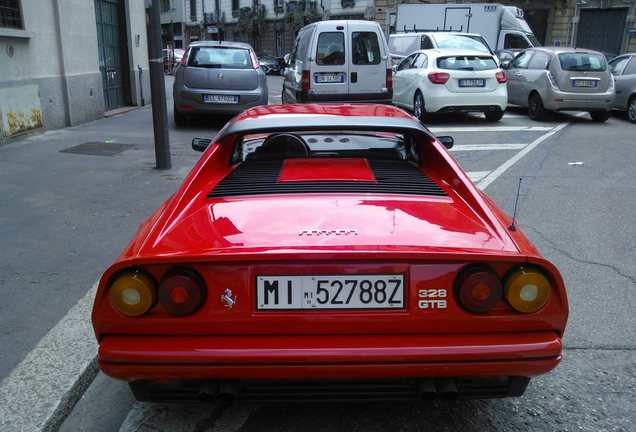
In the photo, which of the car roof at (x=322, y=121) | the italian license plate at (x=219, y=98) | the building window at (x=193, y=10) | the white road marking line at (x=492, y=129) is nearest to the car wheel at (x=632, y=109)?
the white road marking line at (x=492, y=129)

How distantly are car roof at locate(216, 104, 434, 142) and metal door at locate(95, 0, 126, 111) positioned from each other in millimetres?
11478

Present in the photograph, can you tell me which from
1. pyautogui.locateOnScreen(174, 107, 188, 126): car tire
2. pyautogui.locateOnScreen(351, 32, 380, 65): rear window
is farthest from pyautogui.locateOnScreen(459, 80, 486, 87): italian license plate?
pyautogui.locateOnScreen(174, 107, 188, 126): car tire

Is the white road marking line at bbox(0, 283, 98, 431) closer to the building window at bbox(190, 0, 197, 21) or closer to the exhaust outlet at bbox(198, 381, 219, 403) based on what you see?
the exhaust outlet at bbox(198, 381, 219, 403)

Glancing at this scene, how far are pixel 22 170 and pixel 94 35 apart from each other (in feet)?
20.0

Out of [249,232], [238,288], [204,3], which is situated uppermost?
[204,3]

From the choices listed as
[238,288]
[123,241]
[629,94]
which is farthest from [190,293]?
[629,94]

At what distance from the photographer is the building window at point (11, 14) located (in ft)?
30.0

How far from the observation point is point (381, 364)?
6.86 ft

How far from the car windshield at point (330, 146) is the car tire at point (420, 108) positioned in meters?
9.43

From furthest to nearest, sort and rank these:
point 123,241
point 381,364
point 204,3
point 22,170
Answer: point 204,3 → point 22,170 → point 123,241 → point 381,364

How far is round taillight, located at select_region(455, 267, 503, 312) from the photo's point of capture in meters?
2.15

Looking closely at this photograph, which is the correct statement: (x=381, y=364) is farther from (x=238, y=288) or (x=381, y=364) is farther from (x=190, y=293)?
(x=190, y=293)

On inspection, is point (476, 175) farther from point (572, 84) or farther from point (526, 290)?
point (572, 84)

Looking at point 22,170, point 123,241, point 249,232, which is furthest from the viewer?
point 22,170
